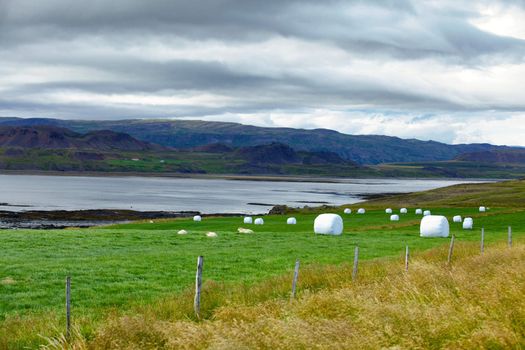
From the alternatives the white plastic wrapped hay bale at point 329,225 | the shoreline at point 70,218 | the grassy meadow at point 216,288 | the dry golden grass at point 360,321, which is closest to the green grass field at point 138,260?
the grassy meadow at point 216,288

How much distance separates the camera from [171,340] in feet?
36.0

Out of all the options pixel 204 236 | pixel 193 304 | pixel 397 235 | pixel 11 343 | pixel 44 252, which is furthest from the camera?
pixel 397 235

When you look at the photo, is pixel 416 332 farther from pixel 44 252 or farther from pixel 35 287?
pixel 44 252

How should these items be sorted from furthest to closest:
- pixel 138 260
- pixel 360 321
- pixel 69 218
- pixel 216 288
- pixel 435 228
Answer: pixel 69 218 < pixel 435 228 < pixel 138 260 < pixel 216 288 < pixel 360 321

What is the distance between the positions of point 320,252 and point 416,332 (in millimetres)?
22344

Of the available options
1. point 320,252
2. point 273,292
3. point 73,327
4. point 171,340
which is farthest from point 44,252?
point 171,340

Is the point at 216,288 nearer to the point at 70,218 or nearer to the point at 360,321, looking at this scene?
the point at 360,321

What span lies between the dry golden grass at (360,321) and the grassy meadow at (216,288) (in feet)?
0.14

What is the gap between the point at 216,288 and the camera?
18031mm

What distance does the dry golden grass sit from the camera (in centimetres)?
1020

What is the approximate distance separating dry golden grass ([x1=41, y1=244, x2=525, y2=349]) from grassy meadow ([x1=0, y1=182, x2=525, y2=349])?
43mm

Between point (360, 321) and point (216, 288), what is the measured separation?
6.95m

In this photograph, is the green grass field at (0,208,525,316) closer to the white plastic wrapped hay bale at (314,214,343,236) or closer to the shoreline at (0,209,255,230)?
the white plastic wrapped hay bale at (314,214,343,236)

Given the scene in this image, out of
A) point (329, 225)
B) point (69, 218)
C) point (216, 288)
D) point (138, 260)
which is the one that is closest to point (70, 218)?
point (69, 218)
